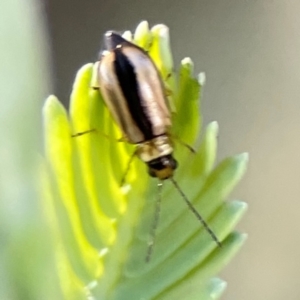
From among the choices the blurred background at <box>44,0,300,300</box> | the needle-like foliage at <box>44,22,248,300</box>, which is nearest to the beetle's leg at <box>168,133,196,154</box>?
the needle-like foliage at <box>44,22,248,300</box>

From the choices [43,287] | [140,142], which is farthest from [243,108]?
[43,287]

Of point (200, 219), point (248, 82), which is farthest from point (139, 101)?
point (248, 82)

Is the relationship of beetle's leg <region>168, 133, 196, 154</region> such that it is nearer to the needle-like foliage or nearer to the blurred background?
the needle-like foliage

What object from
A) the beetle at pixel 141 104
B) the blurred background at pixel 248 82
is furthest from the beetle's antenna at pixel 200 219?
the blurred background at pixel 248 82

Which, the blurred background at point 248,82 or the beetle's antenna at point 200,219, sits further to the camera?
the blurred background at point 248,82

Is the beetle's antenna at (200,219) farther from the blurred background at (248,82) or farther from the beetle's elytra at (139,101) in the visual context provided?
the blurred background at (248,82)

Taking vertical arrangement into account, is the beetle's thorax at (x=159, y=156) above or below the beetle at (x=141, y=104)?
Answer: below

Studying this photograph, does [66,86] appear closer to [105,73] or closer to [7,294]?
[105,73]
